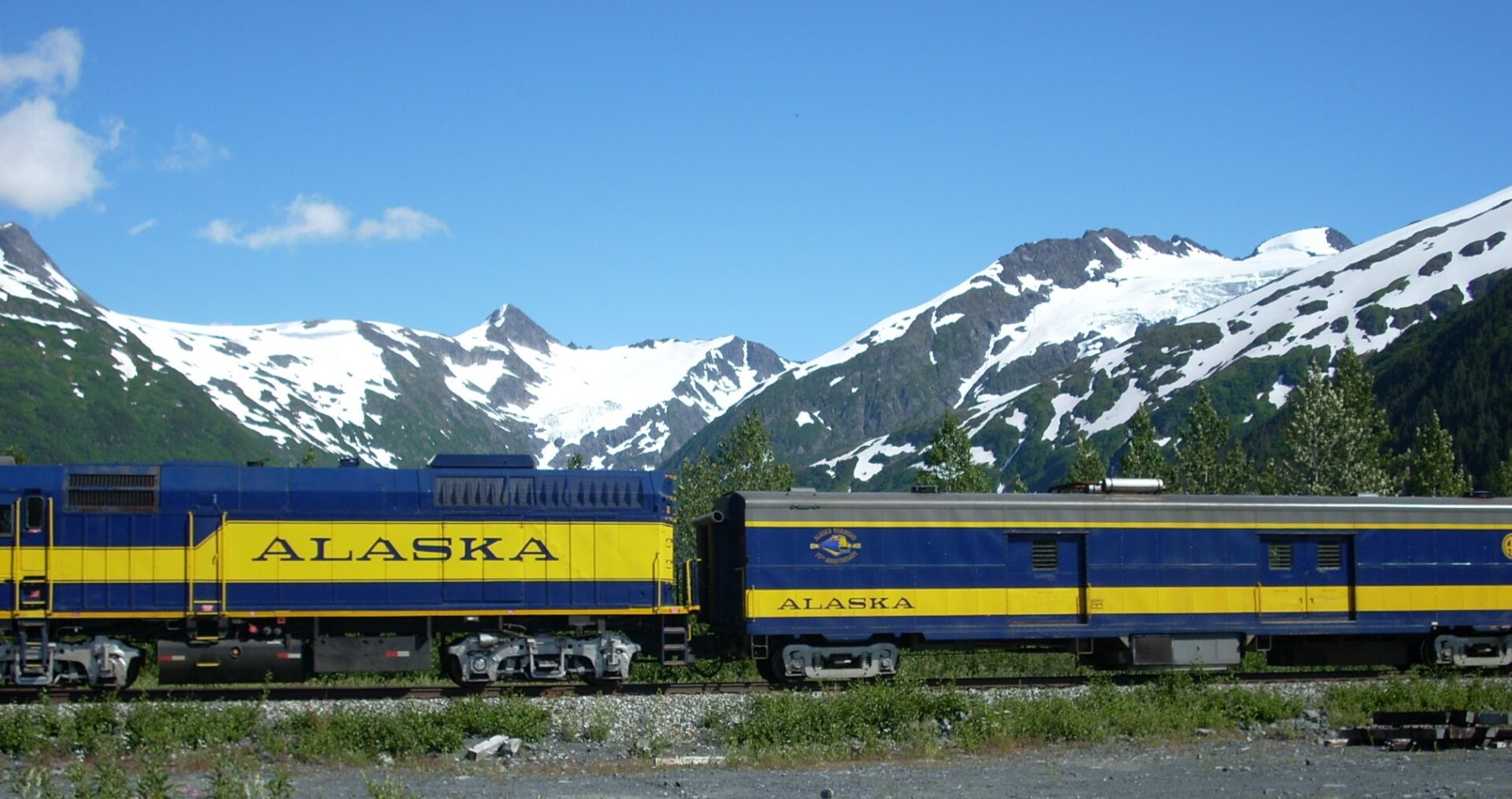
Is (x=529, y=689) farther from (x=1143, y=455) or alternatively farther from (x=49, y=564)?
(x=1143, y=455)

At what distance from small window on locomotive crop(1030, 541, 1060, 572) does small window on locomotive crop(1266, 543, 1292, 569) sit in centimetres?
471

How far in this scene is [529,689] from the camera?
85.8 ft

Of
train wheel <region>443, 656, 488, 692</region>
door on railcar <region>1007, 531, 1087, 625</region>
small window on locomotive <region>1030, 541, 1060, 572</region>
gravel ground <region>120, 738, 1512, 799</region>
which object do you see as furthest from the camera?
small window on locomotive <region>1030, 541, 1060, 572</region>

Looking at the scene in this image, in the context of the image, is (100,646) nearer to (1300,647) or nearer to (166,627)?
(166,627)

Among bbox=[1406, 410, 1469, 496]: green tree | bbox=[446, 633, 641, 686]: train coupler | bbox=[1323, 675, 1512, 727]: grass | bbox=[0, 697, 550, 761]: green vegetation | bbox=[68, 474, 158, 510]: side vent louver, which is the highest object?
bbox=[1406, 410, 1469, 496]: green tree

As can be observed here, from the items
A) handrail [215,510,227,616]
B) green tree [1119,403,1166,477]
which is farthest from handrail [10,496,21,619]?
green tree [1119,403,1166,477]

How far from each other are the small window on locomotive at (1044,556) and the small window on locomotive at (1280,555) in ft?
15.4

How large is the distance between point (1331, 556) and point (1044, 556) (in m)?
6.45

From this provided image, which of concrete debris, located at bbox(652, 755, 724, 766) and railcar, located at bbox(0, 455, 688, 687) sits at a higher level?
railcar, located at bbox(0, 455, 688, 687)

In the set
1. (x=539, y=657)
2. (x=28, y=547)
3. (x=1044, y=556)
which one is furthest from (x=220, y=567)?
(x=1044, y=556)

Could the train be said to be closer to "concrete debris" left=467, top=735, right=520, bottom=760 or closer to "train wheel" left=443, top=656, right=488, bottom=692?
"train wheel" left=443, top=656, right=488, bottom=692

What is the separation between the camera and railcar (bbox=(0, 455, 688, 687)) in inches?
981

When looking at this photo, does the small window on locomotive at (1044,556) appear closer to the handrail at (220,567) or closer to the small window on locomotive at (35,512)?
the handrail at (220,567)

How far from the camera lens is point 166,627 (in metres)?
25.3
